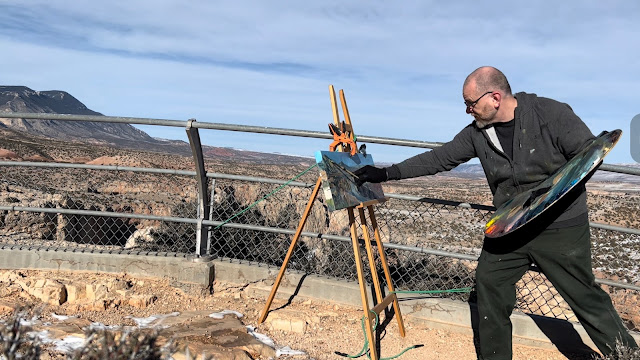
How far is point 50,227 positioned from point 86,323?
7.24 meters

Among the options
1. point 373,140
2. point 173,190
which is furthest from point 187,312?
point 173,190

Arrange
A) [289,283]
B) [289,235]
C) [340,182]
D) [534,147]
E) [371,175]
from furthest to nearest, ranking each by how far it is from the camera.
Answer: [289,235]
[289,283]
[371,175]
[340,182]
[534,147]

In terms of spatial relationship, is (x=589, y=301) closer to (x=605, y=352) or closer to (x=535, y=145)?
(x=605, y=352)

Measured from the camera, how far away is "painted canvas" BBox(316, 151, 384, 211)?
4.00m

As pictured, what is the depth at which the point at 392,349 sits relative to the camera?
466 cm

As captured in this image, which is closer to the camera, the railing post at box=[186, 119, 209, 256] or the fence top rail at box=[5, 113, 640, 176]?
the fence top rail at box=[5, 113, 640, 176]

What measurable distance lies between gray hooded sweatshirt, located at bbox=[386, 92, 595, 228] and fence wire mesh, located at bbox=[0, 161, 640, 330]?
1.10m

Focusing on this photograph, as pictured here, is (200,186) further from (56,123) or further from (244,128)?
(56,123)

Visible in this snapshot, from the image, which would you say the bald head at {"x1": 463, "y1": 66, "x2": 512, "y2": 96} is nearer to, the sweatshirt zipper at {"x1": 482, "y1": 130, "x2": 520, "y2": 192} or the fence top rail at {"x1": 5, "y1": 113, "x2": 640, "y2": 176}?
the sweatshirt zipper at {"x1": 482, "y1": 130, "x2": 520, "y2": 192}

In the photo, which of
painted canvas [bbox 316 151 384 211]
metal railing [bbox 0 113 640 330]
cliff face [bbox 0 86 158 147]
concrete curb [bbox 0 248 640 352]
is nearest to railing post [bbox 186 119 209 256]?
metal railing [bbox 0 113 640 330]

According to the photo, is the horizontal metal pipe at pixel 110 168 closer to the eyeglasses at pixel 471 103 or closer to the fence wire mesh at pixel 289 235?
the fence wire mesh at pixel 289 235

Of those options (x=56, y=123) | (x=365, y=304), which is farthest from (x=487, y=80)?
(x=56, y=123)

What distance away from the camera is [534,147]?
3.64 m

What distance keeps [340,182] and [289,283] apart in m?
1.79
